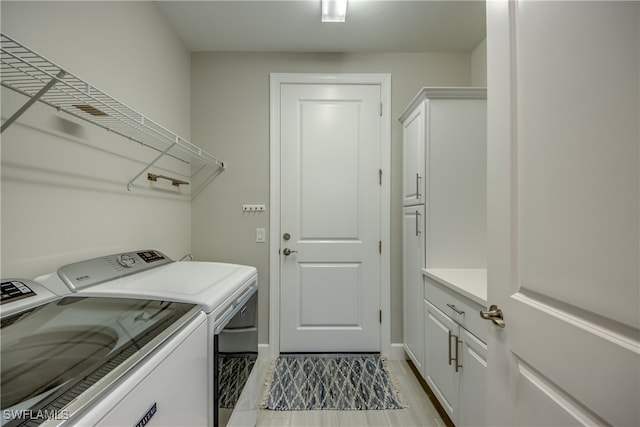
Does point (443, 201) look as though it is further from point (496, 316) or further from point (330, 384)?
point (330, 384)

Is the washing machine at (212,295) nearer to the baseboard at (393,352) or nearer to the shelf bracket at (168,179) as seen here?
the shelf bracket at (168,179)

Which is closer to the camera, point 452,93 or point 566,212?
point 566,212

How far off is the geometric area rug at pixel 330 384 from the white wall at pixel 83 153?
4.24ft

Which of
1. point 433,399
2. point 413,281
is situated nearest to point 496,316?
point 413,281

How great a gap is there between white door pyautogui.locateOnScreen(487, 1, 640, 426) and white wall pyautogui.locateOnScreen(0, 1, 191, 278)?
1.61 m

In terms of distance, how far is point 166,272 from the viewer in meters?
1.29

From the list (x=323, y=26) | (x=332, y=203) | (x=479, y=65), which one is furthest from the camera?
(x=332, y=203)

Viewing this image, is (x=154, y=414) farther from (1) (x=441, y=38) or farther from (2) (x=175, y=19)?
(1) (x=441, y=38)

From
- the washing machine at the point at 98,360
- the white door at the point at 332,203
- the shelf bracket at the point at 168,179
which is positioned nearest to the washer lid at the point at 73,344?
the washing machine at the point at 98,360

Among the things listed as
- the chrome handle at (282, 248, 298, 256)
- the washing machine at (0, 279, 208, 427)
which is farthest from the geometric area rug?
the washing machine at (0, 279, 208, 427)

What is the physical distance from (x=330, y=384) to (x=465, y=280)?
3.87ft

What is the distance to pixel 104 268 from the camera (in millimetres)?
1117

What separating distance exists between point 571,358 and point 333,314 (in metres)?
1.79

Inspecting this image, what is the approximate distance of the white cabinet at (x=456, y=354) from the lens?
3.77 feet
